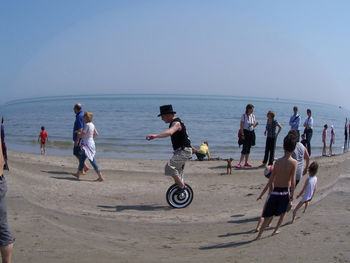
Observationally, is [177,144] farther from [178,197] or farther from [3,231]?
[3,231]

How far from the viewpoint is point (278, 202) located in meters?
5.37

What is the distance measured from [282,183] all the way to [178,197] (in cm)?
296

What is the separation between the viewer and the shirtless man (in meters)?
5.31

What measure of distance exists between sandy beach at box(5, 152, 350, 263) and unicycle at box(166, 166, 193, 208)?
0.18 m

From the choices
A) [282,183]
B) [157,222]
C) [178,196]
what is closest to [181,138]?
[178,196]

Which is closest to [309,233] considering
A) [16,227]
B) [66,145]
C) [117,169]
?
[16,227]

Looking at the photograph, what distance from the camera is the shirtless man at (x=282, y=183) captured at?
531cm

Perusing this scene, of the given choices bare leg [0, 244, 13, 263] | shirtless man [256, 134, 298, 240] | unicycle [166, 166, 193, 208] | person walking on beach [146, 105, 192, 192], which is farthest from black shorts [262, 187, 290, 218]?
bare leg [0, 244, 13, 263]

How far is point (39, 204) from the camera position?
24.1 feet

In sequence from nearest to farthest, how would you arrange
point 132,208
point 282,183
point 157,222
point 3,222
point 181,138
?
point 3,222
point 282,183
point 157,222
point 181,138
point 132,208

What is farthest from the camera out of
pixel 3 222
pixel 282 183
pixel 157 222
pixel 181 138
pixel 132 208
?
pixel 132 208

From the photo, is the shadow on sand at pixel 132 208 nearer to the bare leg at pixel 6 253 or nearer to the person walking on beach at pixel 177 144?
the person walking on beach at pixel 177 144

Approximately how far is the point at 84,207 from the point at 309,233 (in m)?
4.33

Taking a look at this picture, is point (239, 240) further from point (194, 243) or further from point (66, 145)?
point (66, 145)
